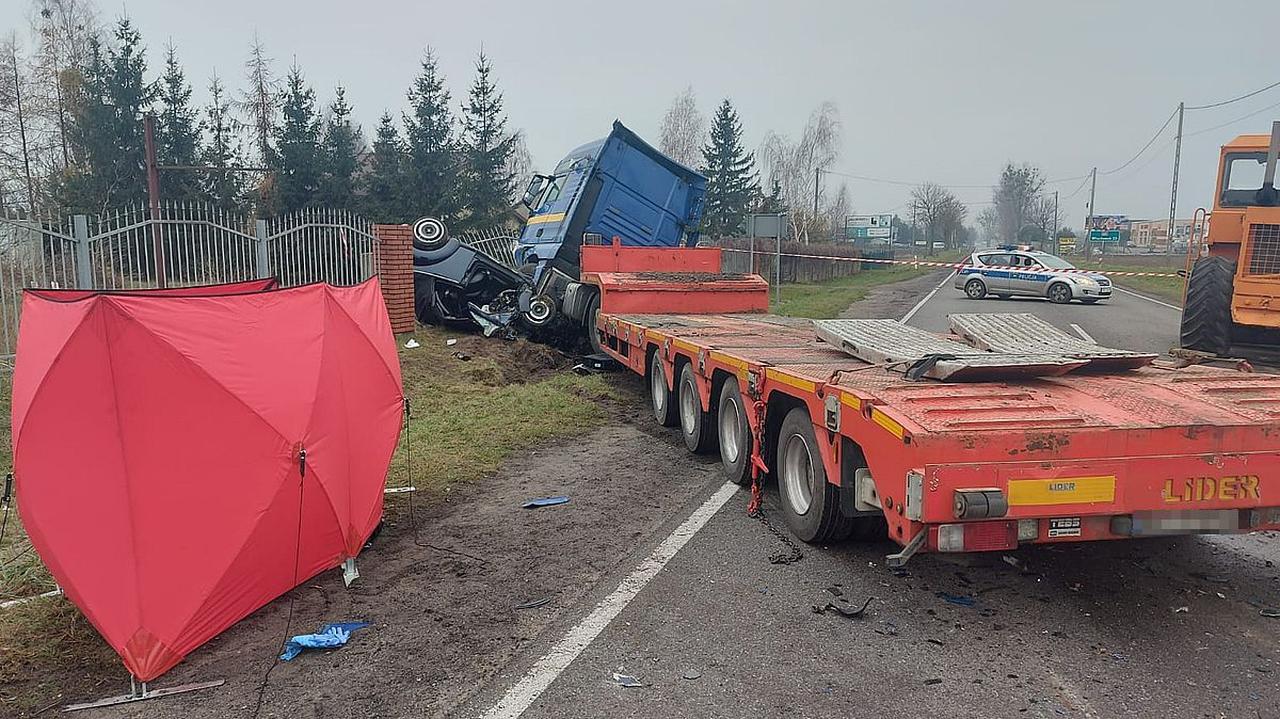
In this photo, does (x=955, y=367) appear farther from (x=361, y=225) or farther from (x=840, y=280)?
(x=840, y=280)

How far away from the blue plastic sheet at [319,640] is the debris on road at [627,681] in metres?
1.34

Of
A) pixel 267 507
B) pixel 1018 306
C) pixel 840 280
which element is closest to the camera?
pixel 267 507

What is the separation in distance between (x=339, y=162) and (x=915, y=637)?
110 ft

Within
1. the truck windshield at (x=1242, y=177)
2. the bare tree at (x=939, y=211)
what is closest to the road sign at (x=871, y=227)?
the bare tree at (x=939, y=211)

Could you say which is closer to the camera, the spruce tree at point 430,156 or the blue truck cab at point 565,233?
the blue truck cab at point 565,233

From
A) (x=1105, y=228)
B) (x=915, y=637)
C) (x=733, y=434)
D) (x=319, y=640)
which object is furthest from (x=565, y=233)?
(x=1105, y=228)

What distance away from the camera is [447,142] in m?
36.8

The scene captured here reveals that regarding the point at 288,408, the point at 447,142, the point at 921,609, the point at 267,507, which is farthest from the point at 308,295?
the point at 447,142

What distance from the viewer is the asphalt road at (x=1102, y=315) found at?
16188 millimetres

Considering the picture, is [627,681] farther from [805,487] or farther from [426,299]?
[426,299]

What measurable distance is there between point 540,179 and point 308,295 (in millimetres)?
11445

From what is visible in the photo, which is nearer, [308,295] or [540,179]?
[308,295]

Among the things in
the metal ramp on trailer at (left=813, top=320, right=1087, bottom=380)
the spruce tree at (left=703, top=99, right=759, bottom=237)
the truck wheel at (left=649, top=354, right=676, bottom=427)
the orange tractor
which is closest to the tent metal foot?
the metal ramp on trailer at (left=813, top=320, right=1087, bottom=380)

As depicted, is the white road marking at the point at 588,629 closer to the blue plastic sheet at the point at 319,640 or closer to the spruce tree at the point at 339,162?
the blue plastic sheet at the point at 319,640
